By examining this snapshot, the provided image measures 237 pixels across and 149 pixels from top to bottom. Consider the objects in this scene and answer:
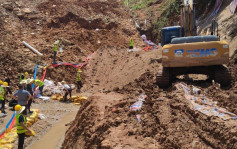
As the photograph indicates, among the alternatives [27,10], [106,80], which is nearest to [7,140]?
[106,80]

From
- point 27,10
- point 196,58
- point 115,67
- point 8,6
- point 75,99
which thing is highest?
point 8,6

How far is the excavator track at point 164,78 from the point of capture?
30.1 feet

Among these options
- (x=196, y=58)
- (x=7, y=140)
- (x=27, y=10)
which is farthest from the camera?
(x=27, y=10)

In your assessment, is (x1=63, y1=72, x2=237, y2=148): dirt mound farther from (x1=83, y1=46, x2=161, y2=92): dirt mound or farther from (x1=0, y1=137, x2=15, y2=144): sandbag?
(x1=83, y1=46, x2=161, y2=92): dirt mound

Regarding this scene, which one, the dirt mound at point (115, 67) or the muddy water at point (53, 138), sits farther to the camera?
the dirt mound at point (115, 67)

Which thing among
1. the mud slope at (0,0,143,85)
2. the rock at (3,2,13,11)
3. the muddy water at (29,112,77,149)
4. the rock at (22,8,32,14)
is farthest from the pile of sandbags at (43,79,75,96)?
the rock at (22,8,32,14)

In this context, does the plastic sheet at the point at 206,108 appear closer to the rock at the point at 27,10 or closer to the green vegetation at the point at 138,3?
the rock at the point at 27,10

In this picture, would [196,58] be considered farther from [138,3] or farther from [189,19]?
[138,3]

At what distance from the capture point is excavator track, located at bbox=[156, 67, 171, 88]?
361 inches

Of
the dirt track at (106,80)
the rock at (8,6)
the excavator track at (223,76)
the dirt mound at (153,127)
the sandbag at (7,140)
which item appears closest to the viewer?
the dirt mound at (153,127)

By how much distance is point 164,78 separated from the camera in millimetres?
9180

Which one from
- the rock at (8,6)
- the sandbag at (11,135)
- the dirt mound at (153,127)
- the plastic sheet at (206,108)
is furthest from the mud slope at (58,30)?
the plastic sheet at (206,108)

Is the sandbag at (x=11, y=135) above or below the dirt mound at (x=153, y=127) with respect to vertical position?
below

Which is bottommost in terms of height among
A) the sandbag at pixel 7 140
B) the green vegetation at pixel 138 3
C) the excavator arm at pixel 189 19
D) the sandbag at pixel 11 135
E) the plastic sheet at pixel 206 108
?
the sandbag at pixel 7 140
